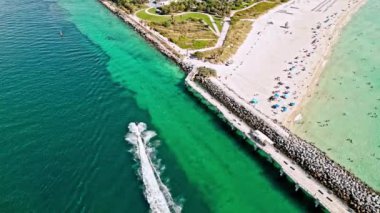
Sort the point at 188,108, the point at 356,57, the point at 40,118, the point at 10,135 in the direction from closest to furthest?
the point at 10,135
the point at 40,118
the point at 188,108
the point at 356,57

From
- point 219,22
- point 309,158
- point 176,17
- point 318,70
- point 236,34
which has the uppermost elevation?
point 318,70

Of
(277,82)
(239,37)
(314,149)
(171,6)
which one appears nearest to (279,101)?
(277,82)

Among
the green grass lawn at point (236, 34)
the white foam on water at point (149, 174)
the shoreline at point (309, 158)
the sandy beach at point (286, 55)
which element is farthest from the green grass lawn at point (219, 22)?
the white foam on water at point (149, 174)

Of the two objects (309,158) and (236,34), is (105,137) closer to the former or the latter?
(309,158)

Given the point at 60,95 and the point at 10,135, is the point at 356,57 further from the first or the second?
the point at 10,135

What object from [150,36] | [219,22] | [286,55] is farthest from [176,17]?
[286,55]

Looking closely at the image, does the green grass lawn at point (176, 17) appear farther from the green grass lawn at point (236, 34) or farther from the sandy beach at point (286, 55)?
the sandy beach at point (286, 55)
